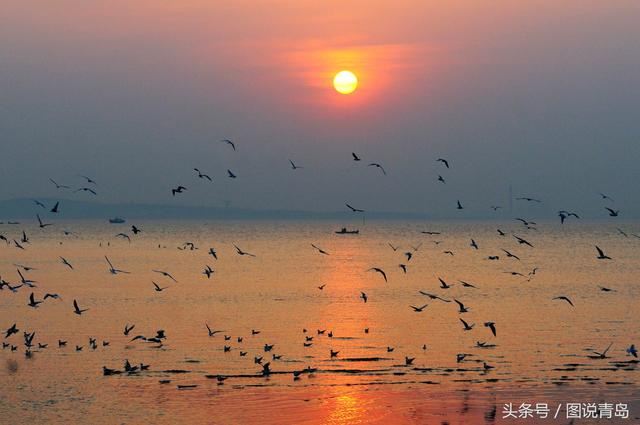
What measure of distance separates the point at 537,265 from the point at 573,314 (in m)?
61.4

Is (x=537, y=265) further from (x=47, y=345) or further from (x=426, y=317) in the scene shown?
(x=47, y=345)

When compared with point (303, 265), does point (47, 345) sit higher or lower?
lower

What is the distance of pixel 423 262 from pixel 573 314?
6981 cm

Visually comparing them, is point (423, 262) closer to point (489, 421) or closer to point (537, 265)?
point (537, 265)

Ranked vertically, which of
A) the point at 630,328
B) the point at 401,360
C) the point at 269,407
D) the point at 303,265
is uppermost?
the point at 303,265

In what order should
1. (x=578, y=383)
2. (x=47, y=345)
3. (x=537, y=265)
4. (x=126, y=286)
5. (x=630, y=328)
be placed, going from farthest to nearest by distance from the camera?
(x=537, y=265) → (x=126, y=286) → (x=630, y=328) → (x=47, y=345) → (x=578, y=383)

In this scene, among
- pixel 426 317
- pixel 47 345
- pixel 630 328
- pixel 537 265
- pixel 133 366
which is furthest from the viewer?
pixel 537 265

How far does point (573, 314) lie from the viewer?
6372 cm

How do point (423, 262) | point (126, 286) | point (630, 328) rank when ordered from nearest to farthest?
point (630, 328) → point (126, 286) → point (423, 262)

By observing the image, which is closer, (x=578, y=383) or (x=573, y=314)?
(x=578, y=383)

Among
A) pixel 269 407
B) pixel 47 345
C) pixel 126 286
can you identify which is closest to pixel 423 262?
pixel 126 286

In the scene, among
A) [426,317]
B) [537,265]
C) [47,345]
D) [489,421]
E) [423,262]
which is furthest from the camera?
[423,262]

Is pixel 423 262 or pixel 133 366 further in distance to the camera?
pixel 423 262

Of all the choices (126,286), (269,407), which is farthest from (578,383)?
(126,286)
